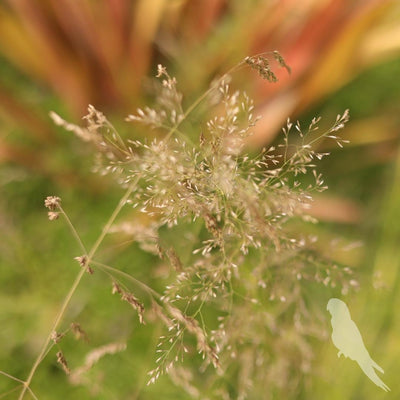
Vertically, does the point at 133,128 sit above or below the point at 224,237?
above

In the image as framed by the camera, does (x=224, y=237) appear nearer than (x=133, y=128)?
Yes

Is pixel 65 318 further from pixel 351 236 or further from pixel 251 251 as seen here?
pixel 351 236

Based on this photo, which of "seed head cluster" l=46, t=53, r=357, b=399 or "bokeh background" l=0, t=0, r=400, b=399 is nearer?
"seed head cluster" l=46, t=53, r=357, b=399

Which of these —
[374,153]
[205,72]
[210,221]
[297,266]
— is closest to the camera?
[210,221]

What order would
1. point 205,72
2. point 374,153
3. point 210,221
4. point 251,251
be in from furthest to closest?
point 374,153 < point 205,72 < point 251,251 < point 210,221

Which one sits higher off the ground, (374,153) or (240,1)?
(240,1)

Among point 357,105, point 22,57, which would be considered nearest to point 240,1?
point 357,105

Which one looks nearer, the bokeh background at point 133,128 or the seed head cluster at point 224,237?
the seed head cluster at point 224,237

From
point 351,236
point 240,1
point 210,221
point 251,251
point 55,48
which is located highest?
point 55,48
